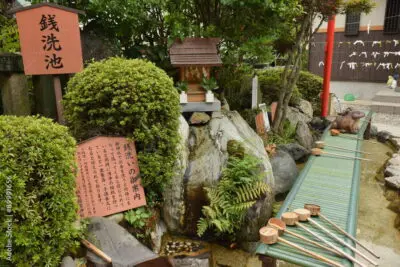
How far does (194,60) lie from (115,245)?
4.17 metres

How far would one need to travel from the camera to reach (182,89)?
6.96m

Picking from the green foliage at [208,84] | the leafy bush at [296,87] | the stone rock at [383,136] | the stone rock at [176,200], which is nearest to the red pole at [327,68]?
the leafy bush at [296,87]

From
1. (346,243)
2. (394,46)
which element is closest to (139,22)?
(346,243)

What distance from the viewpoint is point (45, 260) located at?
3613mm

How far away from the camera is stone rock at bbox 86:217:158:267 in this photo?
384 centimetres

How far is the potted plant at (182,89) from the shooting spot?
6.94 metres

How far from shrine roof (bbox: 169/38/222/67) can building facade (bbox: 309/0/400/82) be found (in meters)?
13.7

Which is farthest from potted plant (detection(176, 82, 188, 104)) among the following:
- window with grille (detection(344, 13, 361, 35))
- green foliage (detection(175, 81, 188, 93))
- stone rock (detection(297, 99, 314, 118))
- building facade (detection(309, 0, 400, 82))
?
window with grille (detection(344, 13, 361, 35))

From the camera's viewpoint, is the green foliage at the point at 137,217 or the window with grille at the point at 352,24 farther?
the window with grille at the point at 352,24

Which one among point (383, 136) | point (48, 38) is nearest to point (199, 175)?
point (48, 38)

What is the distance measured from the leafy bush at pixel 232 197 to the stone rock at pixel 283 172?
1.79m

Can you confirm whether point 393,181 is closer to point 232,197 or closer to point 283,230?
point 232,197

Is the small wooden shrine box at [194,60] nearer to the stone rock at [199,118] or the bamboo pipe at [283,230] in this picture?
the stone rock at [199,118]

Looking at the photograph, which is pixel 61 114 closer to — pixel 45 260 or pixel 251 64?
pixel 45 260
